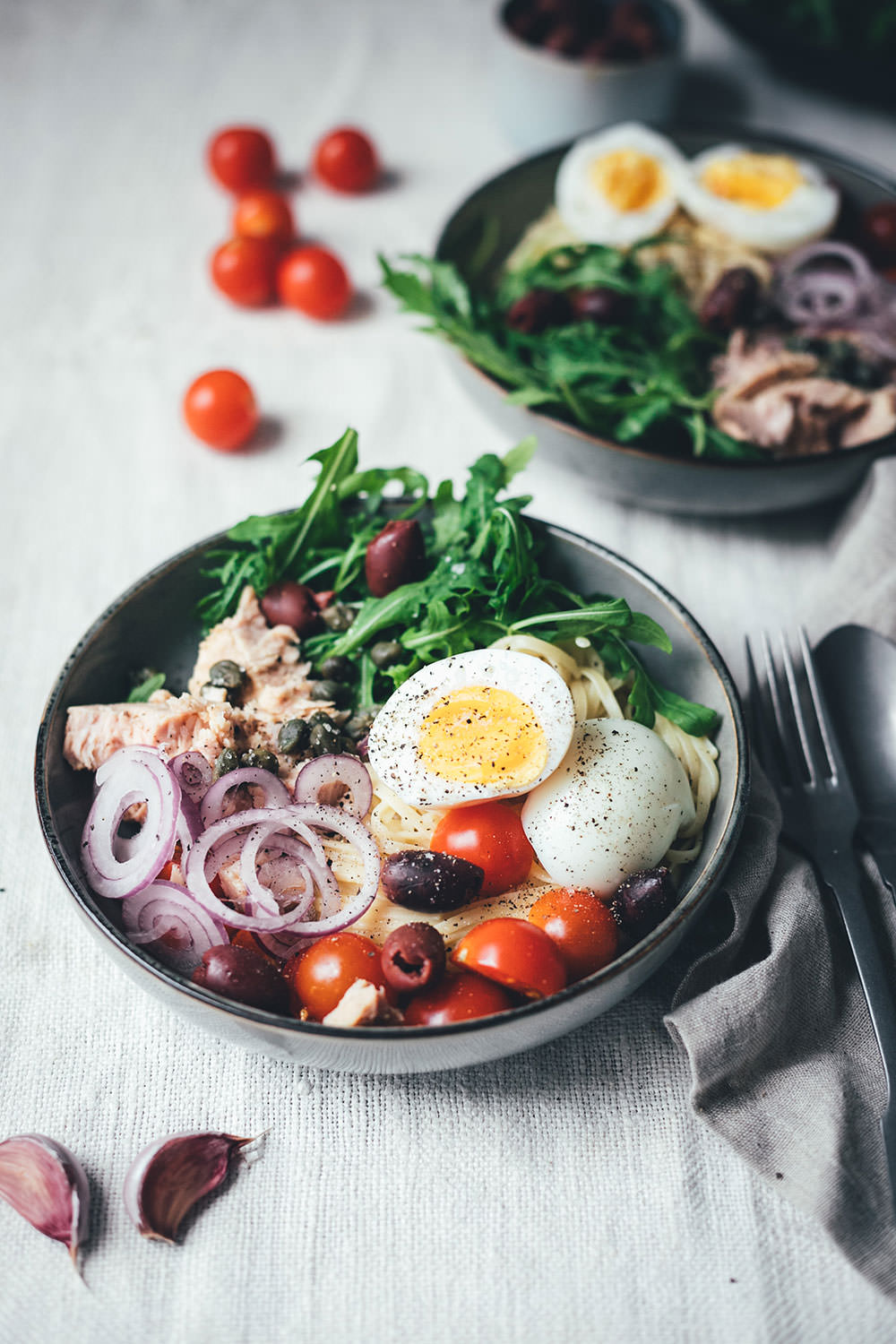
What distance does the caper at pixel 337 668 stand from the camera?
2600 mm

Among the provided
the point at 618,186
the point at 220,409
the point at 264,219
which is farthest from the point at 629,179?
the point at 220,409

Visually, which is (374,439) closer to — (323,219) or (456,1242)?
(323,219)

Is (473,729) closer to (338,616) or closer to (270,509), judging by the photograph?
(338,616)

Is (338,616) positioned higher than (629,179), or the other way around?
(629,179)

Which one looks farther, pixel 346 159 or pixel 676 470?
pixel 346 159

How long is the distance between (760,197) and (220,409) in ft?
7.32

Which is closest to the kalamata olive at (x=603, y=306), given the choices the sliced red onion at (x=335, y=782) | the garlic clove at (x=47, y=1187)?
the sliced red onion at (x=335, y=782)

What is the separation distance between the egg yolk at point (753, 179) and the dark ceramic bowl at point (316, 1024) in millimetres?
2188

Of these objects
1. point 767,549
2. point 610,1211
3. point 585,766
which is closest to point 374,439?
point 767,549

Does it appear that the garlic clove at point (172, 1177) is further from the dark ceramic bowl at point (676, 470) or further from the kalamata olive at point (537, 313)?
the kalamata olive at point (537, 313)

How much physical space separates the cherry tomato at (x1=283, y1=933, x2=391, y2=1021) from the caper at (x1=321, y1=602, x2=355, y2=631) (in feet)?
2.89

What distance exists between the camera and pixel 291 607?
8.73 ft

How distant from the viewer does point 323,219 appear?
4551 mm

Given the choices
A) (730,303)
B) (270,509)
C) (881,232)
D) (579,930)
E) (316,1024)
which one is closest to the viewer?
(316,1024)
